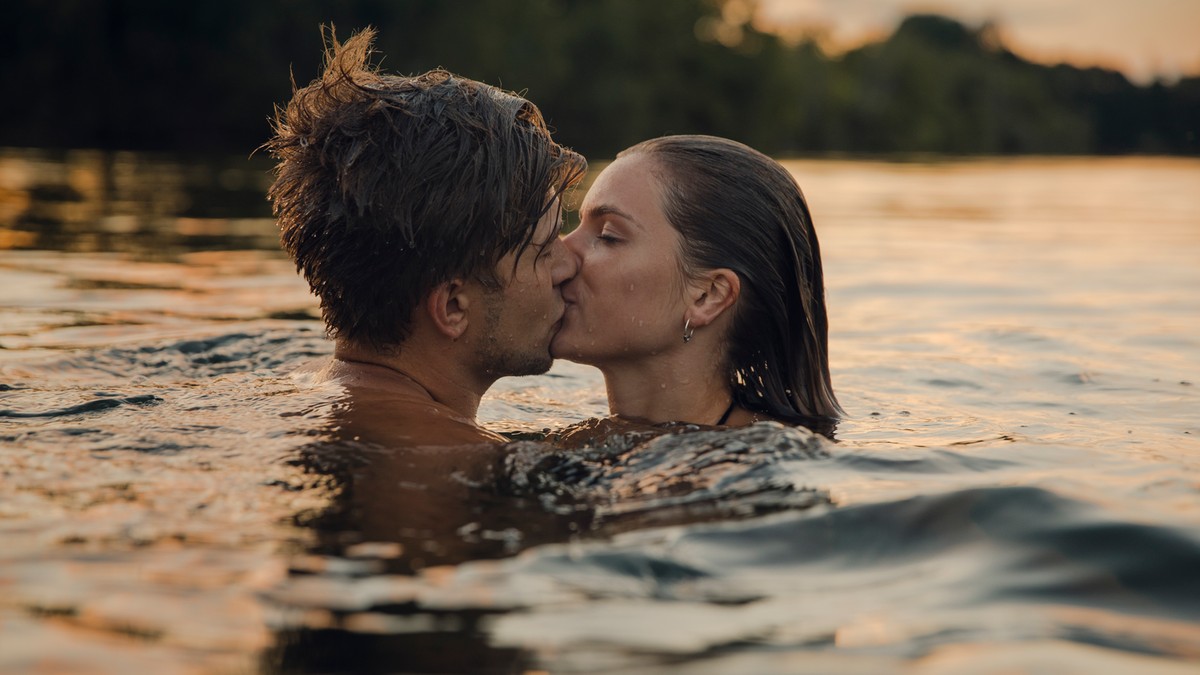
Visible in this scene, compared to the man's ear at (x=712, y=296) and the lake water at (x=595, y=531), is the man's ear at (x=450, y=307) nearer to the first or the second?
the lake water at (x=595, y=531)

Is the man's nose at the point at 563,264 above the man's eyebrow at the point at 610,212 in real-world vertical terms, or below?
below

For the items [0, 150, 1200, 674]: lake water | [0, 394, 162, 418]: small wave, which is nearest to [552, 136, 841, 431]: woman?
[0, 150, 1200, 674]: lake water

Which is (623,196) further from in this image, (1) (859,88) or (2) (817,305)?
(1) (859,88)

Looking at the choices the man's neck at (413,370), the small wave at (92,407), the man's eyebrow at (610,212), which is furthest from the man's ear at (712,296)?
the small wave at (92,407)

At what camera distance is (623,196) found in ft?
15.6

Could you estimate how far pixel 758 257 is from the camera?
480cm

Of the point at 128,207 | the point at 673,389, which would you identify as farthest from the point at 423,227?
the point at 128,207

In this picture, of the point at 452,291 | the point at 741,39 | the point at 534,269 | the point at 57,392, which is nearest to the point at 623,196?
the point at 534,269

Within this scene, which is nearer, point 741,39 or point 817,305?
point 817,305

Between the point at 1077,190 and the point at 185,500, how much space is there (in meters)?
24.7

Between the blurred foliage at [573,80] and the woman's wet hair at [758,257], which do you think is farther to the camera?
the blurred foliage at [573,80]

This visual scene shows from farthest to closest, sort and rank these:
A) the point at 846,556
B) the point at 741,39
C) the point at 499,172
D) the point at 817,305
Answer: the point at 741,39 < the point at 817,305 < the point at 499,172 < the point at 846,556

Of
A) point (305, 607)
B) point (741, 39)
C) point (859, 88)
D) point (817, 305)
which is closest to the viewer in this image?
point (305, 607)

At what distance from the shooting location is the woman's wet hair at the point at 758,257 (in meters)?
4.74
